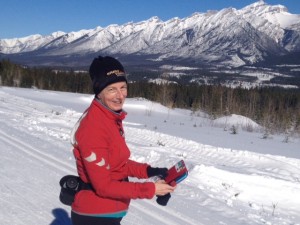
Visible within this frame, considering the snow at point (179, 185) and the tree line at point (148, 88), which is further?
the tree line at point (148, 88)

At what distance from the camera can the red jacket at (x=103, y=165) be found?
2439mm

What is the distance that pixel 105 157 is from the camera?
2469 mm

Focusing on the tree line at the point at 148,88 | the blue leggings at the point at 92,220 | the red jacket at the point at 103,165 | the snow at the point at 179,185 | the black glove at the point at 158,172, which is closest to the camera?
the red jacket at the point at 103,165

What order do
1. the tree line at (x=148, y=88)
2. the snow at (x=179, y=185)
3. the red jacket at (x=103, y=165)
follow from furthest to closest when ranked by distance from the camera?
the tree line at (x=148, y=88) → the snow at (x=179, y=185) → the red jacket at (x=103, y=165)

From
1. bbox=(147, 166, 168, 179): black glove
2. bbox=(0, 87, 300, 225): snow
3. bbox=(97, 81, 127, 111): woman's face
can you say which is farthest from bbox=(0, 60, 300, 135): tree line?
bbox=(97, 81, 127, 111): woman's face

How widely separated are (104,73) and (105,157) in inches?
21.3

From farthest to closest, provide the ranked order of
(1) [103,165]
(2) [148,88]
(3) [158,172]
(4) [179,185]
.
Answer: (2) [148,88] → (4) [179,185] → (3) [158,172] → (1) [103,165]

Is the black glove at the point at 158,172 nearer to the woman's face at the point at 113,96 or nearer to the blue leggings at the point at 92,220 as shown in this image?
the blue leggings at the point at 92,220

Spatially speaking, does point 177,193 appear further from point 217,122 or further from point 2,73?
point 2,73

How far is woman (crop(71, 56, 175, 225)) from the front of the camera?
8.02ft

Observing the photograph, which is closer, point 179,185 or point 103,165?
point 103,165

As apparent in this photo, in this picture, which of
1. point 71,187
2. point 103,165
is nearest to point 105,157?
point 103,165

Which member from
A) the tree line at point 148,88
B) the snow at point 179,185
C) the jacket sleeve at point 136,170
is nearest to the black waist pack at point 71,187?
the jacket sleeve at point 136,170

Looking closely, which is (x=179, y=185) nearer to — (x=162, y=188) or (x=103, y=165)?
(x=162, y=188)
